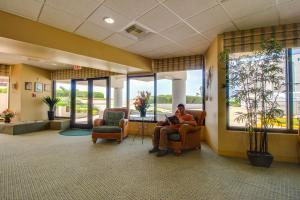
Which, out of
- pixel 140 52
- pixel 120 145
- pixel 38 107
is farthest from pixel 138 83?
pixel 38 107

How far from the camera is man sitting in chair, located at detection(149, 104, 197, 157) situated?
11.5 ft

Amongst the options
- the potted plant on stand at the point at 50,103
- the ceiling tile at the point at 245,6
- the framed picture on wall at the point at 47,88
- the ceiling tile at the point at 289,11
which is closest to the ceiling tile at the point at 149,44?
the ceiling tile at the point at 245,6

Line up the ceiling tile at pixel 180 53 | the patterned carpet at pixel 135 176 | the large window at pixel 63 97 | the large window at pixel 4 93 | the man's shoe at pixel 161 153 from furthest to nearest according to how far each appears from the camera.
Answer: the large window at pixel 63 97, the large window at pixel 4 93, the ceiling tile at pixel 180 53, the man's shoe at pixel 161 153, the patterned carpet at pixel 135 176

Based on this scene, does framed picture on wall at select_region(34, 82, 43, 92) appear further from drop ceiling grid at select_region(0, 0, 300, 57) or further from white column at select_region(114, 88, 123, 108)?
drop ceiling grid at select_region(0, 0, 300, 57)

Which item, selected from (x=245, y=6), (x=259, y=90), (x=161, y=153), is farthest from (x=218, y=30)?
(x=161, y=153)

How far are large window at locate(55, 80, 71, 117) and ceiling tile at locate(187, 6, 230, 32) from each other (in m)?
6.21

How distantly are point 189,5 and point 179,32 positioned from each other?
2.99 feet

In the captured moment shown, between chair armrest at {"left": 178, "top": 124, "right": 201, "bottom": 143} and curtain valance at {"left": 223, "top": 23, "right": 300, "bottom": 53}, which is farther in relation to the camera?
chair armrest at {"left": 178, "top": 124, "right": 201, "bottom": 143}

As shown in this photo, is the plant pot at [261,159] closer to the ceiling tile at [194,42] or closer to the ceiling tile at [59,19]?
the ceiling tile at [194,42]

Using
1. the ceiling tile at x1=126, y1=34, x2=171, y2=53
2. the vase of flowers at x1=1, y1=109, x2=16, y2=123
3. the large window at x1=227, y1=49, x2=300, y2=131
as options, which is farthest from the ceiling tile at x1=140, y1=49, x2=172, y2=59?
the vase of flowers at x1=1, y1=109, x2=16, y2=123

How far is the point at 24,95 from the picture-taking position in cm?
630

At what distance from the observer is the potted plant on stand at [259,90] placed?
274 cm

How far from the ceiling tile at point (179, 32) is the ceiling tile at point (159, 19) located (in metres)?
0.15

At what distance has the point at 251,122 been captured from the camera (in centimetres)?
295
